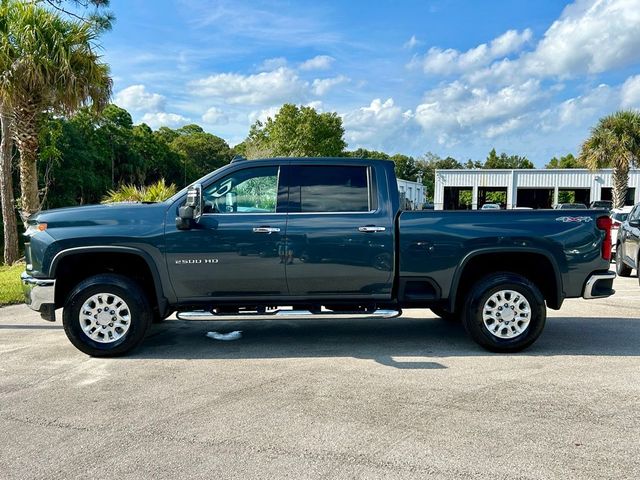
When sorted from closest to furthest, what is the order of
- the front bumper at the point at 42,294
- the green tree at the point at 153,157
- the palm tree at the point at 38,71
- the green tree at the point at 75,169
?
the front bumper at the point at 42,294, the palm tree at the point at 38,71, the green tree at the point at 75,169, the green tree at the point at 153,157

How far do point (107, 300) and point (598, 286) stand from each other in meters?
5.18

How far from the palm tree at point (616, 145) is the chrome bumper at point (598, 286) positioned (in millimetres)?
24731

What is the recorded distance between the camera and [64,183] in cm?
3547

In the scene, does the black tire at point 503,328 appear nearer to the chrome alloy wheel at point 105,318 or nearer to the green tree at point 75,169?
the chrome alloy wheel at point 105,318

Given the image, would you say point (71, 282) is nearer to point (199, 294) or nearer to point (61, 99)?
point (199, 294)

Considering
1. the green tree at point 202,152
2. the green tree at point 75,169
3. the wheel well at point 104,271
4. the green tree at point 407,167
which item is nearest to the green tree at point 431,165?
the green tree at point 407,167

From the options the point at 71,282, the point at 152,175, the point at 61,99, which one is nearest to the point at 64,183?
the point at 152,175

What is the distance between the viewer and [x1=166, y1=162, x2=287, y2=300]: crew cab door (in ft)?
18.3

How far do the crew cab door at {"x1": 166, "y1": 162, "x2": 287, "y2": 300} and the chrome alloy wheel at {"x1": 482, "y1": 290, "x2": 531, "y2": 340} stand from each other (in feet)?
7.26

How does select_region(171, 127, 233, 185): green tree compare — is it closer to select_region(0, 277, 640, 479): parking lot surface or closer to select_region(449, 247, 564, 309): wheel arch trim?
select_region(0, 277, 640, 479): parking lot surface

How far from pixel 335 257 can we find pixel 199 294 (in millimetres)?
1479

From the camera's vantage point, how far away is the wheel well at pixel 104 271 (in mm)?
5746

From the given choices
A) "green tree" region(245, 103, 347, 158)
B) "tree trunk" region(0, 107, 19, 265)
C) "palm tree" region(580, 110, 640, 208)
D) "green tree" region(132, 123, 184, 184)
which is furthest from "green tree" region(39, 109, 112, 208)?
"palm tree" region(580, 110, 640, 208)

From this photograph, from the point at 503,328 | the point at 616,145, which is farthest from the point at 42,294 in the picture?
the point at 616,145
